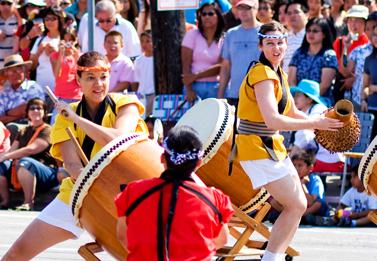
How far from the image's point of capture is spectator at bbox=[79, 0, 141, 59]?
43.9 ft

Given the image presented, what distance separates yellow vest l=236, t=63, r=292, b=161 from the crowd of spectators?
3295mm

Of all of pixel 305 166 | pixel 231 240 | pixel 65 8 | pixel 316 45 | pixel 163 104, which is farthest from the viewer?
pixel 65 8

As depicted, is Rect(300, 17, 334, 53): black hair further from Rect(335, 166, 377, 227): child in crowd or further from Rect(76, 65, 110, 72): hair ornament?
Rect(76, 65, 110, 72): hair ornament

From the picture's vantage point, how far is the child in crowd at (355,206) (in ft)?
35.1

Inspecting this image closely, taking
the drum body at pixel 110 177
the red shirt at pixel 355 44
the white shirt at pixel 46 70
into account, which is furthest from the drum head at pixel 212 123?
the white shirt at pixel 46 70

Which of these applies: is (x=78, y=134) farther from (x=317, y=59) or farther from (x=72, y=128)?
(x=317, y=59)

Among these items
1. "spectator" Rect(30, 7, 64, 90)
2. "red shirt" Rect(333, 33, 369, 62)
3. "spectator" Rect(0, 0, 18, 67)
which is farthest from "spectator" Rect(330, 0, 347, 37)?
"spectator" Rect(0, 0, 18, 67)

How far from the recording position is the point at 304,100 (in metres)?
11.2

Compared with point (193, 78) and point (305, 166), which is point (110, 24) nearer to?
point (193, 78)

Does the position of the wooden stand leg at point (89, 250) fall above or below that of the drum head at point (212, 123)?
below

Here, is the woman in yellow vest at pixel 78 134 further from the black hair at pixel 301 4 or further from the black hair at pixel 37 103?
the black hair at pixel 301 4

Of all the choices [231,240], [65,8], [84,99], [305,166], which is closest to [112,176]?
[84,99]

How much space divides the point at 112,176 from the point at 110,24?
24.1ft

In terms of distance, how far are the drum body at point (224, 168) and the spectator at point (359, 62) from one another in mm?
3741
